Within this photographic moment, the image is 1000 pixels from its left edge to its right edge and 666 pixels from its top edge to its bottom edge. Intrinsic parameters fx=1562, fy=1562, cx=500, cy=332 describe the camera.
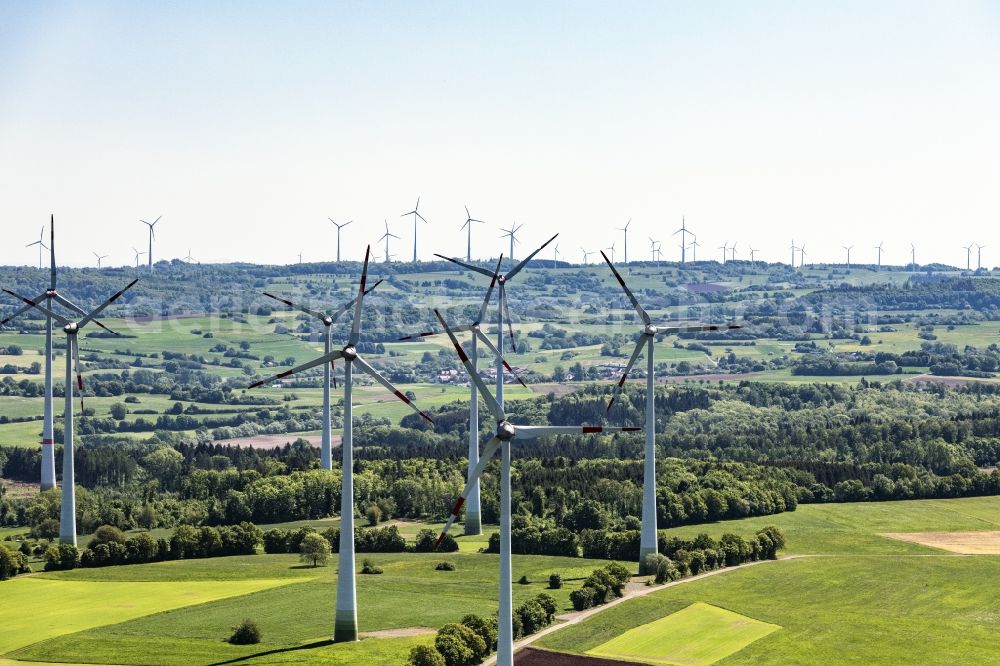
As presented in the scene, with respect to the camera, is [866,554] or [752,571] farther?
[866,554]

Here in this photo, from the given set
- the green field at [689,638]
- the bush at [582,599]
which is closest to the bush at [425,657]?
the green field at [689,638]

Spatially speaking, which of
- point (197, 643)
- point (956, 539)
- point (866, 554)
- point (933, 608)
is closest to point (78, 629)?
point (197, 643)

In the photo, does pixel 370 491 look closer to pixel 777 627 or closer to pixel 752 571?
pixel 752 571

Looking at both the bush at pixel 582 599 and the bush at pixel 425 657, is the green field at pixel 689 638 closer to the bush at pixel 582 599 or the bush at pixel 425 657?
the bush at pixel 582 599

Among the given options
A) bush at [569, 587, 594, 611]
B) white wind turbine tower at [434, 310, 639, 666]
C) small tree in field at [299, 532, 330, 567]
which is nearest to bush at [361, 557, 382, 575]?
small tree in field at [299, 532, 330, 567]

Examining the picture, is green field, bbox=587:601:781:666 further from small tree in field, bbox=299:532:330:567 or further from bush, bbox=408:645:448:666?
small tree in field, bbox=299:532:330:567

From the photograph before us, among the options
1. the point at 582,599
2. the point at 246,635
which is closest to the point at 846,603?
the point at 582,599

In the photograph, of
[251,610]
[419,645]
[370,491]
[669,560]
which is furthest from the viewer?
[370,491]
